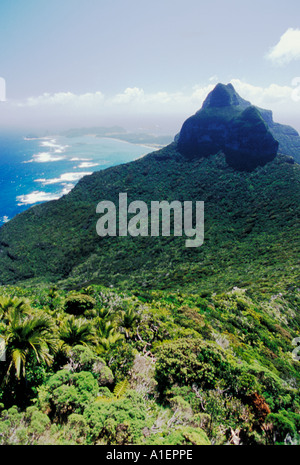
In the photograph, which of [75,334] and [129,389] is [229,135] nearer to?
[75,334]

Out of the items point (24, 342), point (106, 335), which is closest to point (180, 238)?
point (106, 335)

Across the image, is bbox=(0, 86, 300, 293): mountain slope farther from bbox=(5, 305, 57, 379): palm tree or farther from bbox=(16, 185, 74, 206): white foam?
bbox=(16, 185, 74, 206): white foam

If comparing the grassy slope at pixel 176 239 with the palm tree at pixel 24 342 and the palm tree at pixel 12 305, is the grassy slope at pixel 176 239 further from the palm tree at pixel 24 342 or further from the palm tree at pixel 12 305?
the palm tree at pixel 24 342

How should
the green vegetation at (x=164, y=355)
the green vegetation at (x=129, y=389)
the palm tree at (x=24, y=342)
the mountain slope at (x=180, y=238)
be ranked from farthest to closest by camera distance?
the mountain slope at (x=180, y=238) → the palm tree at (x=24, y=342) → the green vegetation at (x=164, y=355) → the green vegetation at (x=129, y=389)

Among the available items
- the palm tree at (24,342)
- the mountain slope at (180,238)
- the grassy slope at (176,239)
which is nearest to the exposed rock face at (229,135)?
the mountain slope at (180,238)

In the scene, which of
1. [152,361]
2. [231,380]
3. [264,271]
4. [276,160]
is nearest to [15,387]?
[152,361]

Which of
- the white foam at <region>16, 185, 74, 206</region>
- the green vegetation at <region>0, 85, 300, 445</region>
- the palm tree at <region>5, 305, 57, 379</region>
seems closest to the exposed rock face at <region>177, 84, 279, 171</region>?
the green vegetation at <region>0, 85, 300, 445</region>
